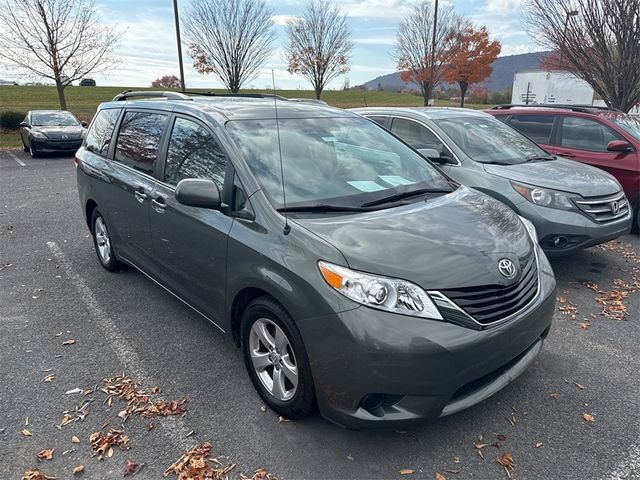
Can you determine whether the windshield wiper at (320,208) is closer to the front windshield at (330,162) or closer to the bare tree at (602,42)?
the front windshield at (330,162)

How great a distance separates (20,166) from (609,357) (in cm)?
1501

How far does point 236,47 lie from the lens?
2038 centimetres

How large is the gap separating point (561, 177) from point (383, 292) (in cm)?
360

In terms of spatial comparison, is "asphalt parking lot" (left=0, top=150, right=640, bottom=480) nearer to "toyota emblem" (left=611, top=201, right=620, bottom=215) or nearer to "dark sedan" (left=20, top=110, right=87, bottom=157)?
"toyota emblem" (left=611, top=201, right=620, bottom=215)

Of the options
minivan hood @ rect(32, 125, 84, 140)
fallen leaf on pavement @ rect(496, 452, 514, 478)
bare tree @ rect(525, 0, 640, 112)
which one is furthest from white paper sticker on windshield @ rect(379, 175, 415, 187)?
minivan hood @ rect(32, 125, 84, 140)

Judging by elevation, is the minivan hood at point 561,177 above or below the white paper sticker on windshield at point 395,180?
below

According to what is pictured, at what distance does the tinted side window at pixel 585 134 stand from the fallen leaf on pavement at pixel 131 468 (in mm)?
7049

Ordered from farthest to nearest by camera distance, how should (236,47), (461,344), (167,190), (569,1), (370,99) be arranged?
1. (370,99)
2. (236,47)
3. (569,1)
4. (167,190)
5. (461,344)

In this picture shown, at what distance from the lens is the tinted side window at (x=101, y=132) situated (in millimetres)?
4746

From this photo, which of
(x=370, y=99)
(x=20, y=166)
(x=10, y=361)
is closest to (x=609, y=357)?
(x=10, y=361)

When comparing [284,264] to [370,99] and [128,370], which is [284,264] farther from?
[370,99]

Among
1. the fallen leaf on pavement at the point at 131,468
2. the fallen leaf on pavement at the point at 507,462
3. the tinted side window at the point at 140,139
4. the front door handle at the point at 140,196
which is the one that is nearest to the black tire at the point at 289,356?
the fallen leaf on pavement at the point at 131,468

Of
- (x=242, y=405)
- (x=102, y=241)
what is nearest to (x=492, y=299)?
(x=242, y=405)

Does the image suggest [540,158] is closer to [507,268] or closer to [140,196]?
[507,268]
